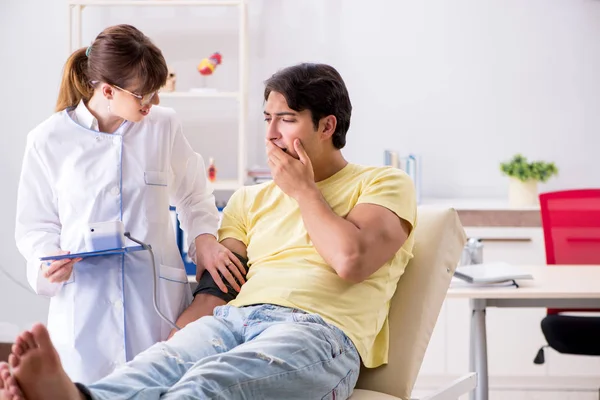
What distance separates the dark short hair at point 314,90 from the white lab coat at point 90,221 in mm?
350

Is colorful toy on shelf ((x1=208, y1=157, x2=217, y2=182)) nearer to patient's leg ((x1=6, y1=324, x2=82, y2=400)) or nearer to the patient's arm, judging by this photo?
the patient's arm

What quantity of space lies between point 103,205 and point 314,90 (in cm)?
55

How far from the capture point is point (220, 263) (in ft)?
6.44

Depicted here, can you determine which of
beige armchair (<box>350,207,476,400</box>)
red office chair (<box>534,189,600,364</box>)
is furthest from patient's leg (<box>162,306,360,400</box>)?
red office chair (<box>534,189,600,364</box>)

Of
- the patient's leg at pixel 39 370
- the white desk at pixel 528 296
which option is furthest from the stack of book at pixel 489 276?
the patient's leg at pixel 39 370

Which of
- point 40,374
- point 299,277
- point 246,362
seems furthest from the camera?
point 299,277

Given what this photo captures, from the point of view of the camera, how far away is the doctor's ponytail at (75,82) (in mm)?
1985

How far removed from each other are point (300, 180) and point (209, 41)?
100 inches

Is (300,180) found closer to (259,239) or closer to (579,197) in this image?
(259,239)

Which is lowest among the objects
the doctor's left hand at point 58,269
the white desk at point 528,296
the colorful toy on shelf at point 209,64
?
the white desk at point 528,296

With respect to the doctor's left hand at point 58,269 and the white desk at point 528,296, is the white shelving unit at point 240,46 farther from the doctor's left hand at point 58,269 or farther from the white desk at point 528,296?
the doctor's left hand at point 58,269

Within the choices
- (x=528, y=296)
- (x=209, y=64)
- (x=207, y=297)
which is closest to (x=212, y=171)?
(x=209, y=64)

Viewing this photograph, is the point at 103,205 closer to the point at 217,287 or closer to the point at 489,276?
the point at 217,287

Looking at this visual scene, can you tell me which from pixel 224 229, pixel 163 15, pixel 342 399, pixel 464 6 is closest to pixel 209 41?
pixel 163 15
